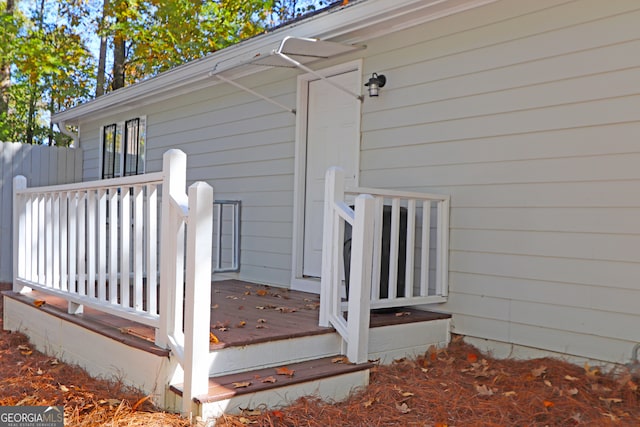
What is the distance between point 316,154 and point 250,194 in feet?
3.42

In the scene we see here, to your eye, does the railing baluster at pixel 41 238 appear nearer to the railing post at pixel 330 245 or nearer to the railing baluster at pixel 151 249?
the railing baluster at pixel 151 249

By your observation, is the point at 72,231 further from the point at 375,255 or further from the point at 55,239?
the point at 375,255

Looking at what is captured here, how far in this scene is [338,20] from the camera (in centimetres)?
445

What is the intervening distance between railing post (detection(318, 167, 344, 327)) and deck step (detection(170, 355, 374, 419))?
316mm

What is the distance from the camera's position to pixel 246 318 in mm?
3670

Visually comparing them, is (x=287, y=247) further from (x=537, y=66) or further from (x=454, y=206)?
(x=537, y=66)

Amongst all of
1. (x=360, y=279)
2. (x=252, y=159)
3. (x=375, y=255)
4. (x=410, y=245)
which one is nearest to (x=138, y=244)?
(x=360, y=279)

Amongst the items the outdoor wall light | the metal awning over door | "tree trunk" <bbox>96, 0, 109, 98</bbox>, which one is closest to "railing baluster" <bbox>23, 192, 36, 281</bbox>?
the metal awning over door

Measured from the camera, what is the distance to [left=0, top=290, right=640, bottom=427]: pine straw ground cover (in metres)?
Result: 2.66

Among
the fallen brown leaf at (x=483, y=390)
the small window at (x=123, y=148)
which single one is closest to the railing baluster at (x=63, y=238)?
the fallen brown leaf at (x=483, y=390)

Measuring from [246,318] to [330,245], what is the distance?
0.79 m

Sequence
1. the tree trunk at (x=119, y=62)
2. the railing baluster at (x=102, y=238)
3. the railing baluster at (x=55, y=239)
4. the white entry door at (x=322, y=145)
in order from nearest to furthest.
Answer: the railing baluster at (x=102, y=238) < the railing baluster at (x=55, y=239) < the white entry door at (x=322, y=145) < the tree trunk at (x=119, y=62)

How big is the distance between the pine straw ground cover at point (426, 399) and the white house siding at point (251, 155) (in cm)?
240

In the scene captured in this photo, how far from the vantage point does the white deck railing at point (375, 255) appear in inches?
125
